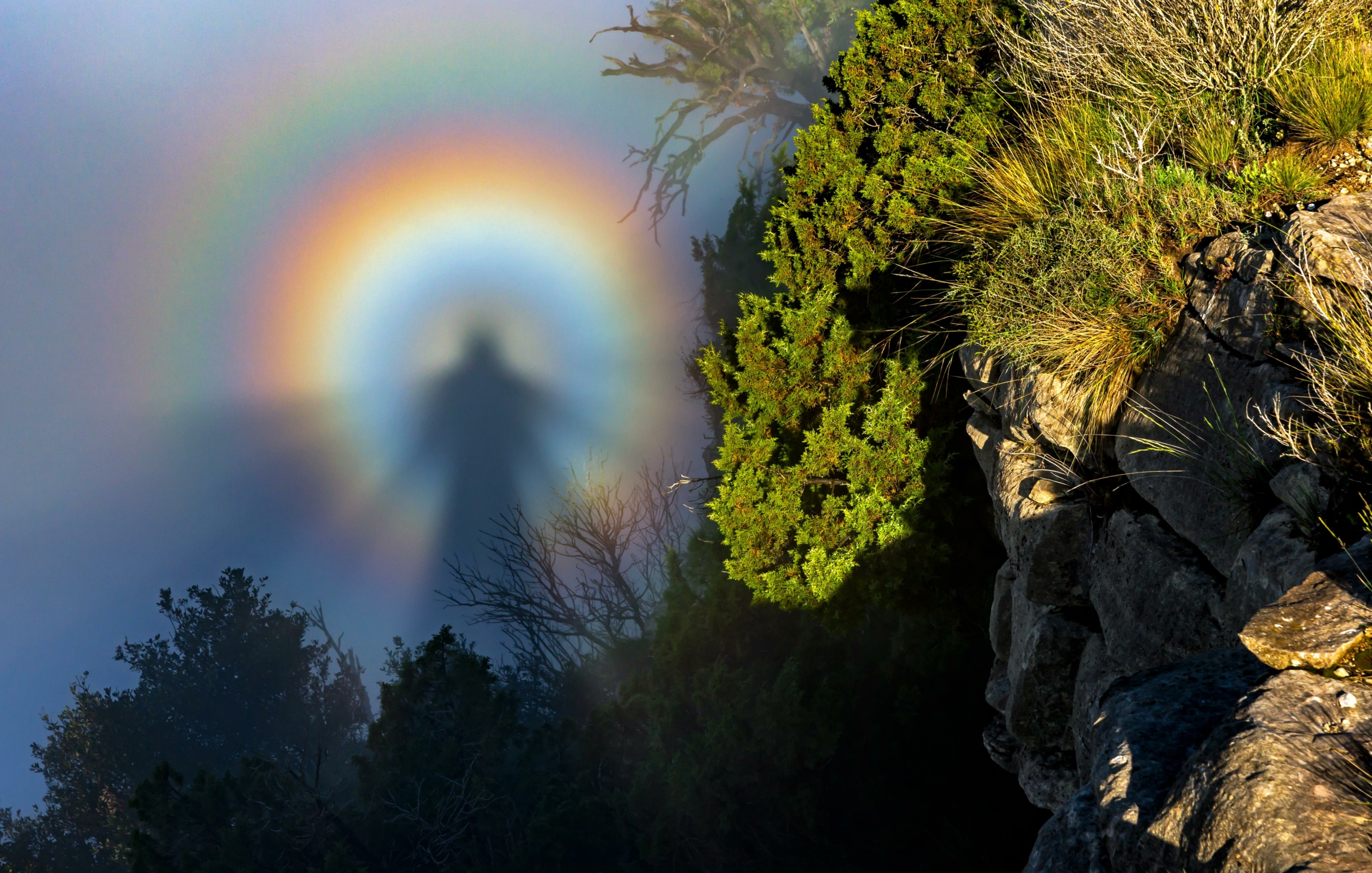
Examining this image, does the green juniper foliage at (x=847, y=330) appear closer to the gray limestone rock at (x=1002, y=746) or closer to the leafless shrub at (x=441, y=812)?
the gray limestone rock at (x=1002, y=746)

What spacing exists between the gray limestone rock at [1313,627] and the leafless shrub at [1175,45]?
146 inches

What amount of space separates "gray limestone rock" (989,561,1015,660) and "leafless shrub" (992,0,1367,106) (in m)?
3.23


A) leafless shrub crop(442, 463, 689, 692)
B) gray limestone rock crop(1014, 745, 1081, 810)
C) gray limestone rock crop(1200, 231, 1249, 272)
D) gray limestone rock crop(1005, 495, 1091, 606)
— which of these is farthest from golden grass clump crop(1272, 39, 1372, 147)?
leafless shrub crop(442, 463, 689, 692)

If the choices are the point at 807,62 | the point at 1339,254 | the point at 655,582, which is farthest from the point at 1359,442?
the point at 655,582

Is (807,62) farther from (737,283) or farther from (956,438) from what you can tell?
(956,438)

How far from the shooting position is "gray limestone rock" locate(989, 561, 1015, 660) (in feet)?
17.8

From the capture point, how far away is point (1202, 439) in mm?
3432

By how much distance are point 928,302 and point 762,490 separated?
2344 mm

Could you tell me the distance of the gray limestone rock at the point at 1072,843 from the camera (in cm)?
208

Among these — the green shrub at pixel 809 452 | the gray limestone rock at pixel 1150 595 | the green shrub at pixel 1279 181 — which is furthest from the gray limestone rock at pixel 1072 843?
the green shrub at pixel 809 452

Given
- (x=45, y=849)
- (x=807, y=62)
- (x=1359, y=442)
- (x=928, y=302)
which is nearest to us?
(x=1359, y=442)

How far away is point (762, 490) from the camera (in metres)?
7.59

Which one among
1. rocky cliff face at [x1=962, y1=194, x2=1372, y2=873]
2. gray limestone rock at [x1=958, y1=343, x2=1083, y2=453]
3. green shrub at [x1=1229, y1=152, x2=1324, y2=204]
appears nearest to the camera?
rocky cliff face at [x1=962, y1=194, x2=1372, y2=873]

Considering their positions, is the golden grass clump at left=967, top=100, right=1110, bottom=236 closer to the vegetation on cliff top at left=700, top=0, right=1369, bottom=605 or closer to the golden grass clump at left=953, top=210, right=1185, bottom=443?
the vegetation on cliff top at left=700, top=0, right=1369, bottom=605
